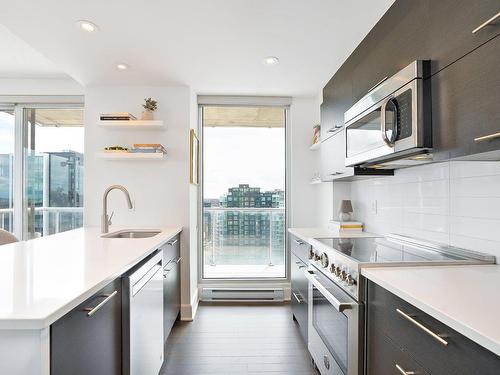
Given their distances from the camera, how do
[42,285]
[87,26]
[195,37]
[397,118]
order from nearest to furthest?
[42,285] < [397,118] < [87,26] < [195,37]

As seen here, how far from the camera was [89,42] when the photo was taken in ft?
7.59

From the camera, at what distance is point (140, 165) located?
324 centimetres

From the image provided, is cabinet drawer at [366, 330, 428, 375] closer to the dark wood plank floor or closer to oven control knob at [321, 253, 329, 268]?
oven control knob at [321, 253, 329, 268]

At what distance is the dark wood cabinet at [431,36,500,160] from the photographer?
0.96 metres

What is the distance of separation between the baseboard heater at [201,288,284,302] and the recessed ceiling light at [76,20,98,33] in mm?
2808

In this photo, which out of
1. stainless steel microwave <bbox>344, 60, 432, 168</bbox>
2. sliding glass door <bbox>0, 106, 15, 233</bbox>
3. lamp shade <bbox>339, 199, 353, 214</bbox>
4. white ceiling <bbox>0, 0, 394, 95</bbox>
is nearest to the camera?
stainless steel microwave <bbox>344, 60, 432, 168</bbox>

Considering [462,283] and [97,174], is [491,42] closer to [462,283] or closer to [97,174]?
[462,283]

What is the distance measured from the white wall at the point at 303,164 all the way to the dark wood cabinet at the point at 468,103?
239 centimetres

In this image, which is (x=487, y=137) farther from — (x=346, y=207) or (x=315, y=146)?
(x=315, y=146)

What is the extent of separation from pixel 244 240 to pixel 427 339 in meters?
3.04

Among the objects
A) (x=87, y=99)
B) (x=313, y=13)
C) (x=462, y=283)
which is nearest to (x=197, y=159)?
(x=87, y=99)

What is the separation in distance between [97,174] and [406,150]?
2.98 m

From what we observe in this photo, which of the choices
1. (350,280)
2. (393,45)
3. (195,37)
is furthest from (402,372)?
(195,37)

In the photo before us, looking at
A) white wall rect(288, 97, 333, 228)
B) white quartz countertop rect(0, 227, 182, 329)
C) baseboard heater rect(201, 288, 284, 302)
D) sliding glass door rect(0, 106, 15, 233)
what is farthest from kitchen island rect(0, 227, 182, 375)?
sliding glass door rect(0, 106, 15, 233)
